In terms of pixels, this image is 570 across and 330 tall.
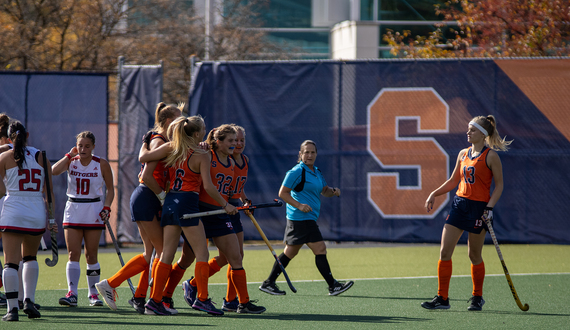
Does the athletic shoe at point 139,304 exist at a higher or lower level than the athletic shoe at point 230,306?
higher

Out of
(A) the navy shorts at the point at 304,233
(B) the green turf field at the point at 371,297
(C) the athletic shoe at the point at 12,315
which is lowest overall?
(B) the green turf field at the point at 371,297

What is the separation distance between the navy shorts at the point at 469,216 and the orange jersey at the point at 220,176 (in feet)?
7.13

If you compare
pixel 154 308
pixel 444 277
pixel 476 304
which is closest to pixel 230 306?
pixel 154 308

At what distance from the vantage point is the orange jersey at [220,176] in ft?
19.3

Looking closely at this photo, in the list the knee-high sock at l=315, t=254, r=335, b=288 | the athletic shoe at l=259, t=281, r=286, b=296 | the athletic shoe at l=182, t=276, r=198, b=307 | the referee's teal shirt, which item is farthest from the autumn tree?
the athletic shoe at l=182, t=276, r=198, b=307

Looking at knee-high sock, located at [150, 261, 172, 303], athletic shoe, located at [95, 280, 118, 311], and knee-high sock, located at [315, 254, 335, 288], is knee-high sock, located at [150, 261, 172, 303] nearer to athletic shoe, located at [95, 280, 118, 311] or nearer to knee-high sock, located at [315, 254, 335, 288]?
athletic shoe, located at [95, 280, 118, 311]

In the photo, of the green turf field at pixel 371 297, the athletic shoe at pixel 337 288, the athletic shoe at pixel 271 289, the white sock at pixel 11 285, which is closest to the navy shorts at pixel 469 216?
the green turf field at pixel 371 297

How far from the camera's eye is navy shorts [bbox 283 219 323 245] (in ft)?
22.6

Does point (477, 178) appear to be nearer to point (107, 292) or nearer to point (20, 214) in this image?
point (107, 292)

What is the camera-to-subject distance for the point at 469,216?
20.0 feet

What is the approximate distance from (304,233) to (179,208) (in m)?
1.83

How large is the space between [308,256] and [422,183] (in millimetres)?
2229

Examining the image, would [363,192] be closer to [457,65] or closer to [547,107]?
[457,65]

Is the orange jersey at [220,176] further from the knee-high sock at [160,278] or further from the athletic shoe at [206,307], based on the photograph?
the athletic shoe at [206,307]
